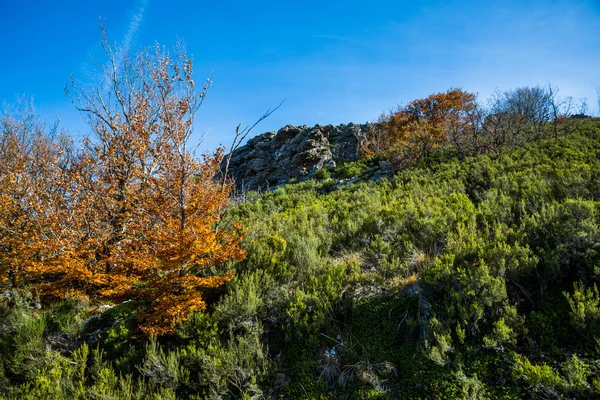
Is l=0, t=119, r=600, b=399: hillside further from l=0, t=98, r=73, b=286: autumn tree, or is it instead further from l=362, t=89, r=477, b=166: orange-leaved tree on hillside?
l=362, t=89, r=477, b=166: orange-leaved tree on hillside

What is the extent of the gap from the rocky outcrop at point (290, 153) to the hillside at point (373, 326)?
17318 mm

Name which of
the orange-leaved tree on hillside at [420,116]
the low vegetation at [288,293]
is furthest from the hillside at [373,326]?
the orange-leaved tree on hillside at [420,116]

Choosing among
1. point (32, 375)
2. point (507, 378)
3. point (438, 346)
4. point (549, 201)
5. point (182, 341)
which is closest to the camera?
point (507, 378)

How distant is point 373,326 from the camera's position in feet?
13.1

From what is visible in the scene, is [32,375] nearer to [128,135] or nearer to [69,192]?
[69,192]

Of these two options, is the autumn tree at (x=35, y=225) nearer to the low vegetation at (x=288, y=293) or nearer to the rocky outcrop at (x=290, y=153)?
the low vegetation at (x=288, y=293)

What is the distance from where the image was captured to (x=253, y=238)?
646cm

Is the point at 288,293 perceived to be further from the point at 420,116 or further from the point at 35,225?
the point at 420,116

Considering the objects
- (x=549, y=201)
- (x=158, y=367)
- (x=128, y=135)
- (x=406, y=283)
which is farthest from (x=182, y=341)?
(x=549, y=201)

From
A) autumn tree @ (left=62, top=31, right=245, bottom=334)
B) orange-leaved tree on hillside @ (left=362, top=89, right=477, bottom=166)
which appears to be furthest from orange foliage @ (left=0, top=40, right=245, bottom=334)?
orange-leaved tree on hillside @ (left=362, top=89, right=477, bottom=166)

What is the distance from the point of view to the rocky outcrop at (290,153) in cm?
2441

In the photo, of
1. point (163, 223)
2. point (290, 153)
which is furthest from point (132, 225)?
point (290, 153)

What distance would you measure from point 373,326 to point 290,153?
24097 millimetres

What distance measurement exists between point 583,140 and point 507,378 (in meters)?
11.6
